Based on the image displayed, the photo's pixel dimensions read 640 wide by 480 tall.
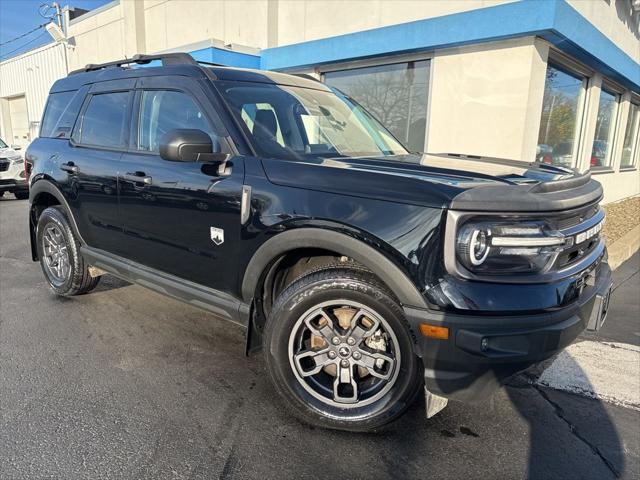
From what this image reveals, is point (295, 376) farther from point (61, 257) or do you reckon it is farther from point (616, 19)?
point (616, 19)

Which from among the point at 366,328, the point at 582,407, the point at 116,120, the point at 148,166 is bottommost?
the point at 582,407

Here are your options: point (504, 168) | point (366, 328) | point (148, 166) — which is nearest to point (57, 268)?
point (148, 166)

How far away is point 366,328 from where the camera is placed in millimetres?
2506

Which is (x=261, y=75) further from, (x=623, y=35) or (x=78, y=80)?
(x=623, y=35)

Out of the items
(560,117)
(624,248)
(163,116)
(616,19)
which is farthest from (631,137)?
(163,116)

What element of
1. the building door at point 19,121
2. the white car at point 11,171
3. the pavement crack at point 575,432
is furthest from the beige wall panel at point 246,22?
the building door at point 19,121

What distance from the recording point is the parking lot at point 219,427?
2.29 meters

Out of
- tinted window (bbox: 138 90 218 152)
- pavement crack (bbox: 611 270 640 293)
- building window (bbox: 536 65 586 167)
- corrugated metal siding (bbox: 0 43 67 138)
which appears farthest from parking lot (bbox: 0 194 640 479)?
corrugated metal siding (bbox: 0 43 67 138)

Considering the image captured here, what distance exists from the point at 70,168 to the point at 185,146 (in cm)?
187

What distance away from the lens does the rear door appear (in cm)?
360

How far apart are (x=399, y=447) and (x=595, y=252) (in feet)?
4.96

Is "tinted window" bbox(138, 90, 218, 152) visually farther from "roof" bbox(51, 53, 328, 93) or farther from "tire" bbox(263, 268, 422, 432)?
Answer: "tire" bbox(263, 268, 422, 432)

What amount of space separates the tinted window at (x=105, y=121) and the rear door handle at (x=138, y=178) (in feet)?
1.24

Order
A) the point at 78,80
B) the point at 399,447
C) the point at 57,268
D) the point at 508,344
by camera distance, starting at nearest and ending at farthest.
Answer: the point at 508,344 → the point at 399,447 → the point at 78,80 → the point at 57,268
